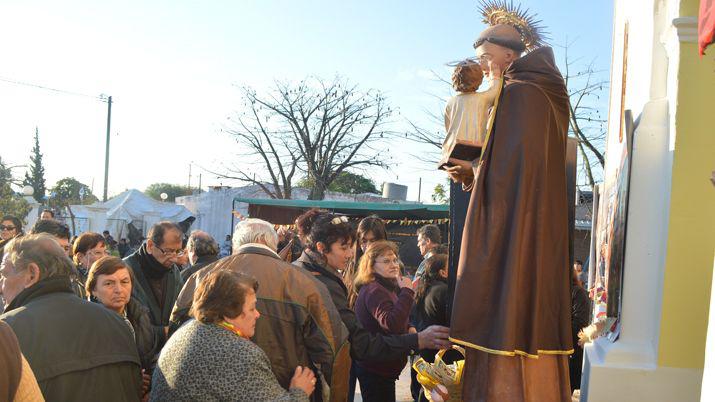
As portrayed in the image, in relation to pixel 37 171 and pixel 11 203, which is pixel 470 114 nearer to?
pixel 11 203

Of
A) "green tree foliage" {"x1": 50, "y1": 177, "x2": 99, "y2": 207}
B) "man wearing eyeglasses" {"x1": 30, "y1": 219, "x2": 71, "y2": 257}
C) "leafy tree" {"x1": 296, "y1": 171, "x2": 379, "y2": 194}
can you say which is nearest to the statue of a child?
"man wearing eyeglasses" {"x1": 30, "y1": 219, "x2": 71, "y2": 257}

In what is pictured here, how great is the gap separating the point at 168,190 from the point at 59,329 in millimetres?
73036

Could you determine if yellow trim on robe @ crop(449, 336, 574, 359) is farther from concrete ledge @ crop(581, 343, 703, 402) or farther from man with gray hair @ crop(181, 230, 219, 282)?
man with gray hair @ crop(181, 230, 219, 282)

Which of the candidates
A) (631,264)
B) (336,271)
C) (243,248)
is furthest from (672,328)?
(243,248)

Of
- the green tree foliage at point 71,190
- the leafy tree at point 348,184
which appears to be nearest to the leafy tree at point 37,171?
the green tree foliage at point 71,190

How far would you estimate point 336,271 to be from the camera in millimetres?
4691

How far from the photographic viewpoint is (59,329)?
11.0 ft

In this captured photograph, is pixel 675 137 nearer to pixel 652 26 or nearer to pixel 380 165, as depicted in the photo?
pixel 652 26

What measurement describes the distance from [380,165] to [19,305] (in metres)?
30.7

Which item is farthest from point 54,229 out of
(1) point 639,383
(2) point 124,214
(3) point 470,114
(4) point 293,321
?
(2) point 124,214

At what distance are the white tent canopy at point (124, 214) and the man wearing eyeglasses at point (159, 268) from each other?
2406cm

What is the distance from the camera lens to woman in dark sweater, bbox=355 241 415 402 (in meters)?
5.11

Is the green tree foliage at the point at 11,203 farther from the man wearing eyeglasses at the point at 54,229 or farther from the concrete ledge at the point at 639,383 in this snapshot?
the concrete ledge at the point at 639,383

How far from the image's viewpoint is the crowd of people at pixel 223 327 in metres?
3.19
